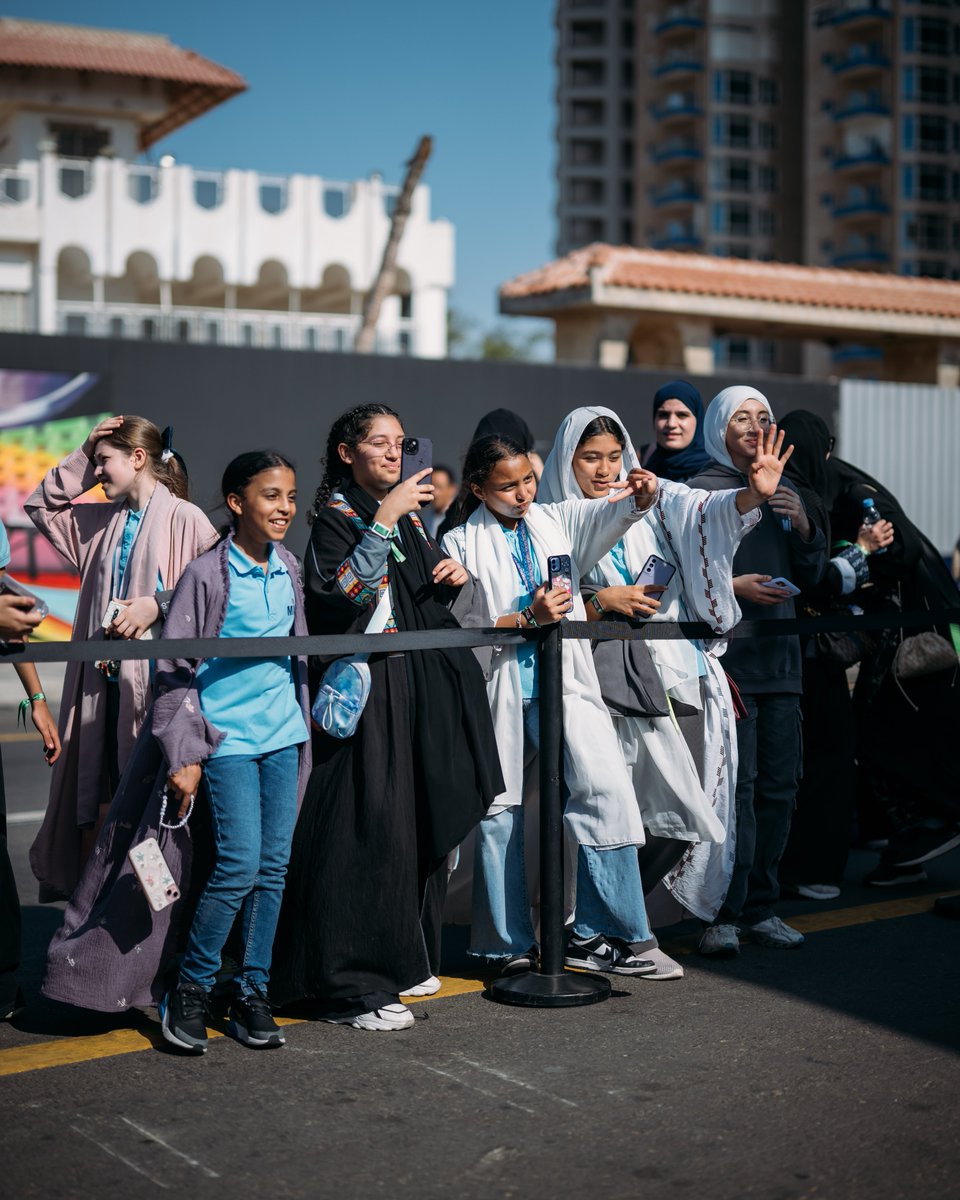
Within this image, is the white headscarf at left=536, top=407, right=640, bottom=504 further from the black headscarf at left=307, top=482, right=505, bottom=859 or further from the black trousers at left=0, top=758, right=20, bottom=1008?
the black trousers at left=0, top=758, right=20, bottom=1008

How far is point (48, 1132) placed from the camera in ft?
11.9

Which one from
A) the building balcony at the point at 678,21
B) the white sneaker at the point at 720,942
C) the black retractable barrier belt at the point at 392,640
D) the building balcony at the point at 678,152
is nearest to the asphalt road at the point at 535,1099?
the white sneaker at the point at 720,942

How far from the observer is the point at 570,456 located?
206 inches

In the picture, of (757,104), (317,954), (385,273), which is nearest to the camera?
(317,954)

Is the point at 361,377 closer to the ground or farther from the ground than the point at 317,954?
farther from the ground

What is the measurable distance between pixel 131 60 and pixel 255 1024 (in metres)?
41.5

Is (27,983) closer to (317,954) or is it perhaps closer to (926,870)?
(317,954)

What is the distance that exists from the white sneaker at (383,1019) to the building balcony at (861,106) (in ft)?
240

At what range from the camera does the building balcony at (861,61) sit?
231ft

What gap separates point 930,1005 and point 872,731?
6.45 ft

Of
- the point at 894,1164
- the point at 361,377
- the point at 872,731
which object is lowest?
the point at 894,1164

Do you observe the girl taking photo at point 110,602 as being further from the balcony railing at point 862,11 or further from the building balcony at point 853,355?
the balcony railing at point 862,11

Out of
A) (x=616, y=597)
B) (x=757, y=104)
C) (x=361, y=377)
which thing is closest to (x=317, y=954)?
(x=616, y=597)

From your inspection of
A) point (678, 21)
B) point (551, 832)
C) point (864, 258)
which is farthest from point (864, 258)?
point (551, 832)
